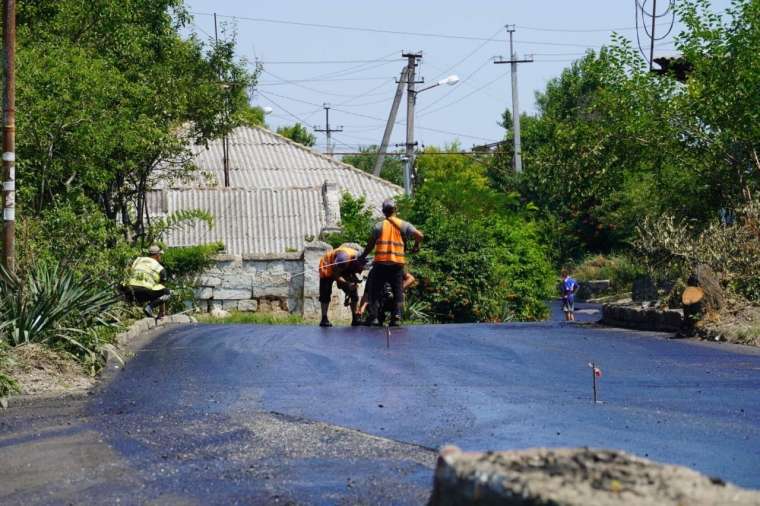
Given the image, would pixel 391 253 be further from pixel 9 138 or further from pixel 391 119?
pixel 391 119

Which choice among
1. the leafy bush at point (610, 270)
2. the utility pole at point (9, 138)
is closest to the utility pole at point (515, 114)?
the leafy bush at point (610, 270)

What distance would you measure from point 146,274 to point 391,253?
445 cm

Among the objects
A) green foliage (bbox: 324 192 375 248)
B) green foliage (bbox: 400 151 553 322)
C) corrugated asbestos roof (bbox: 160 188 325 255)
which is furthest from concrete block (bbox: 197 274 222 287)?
corrugated asbestos roof (bbox: 160 188 325 255)

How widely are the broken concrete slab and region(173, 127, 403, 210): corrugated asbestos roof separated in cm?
4103

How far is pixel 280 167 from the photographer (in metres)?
48.8

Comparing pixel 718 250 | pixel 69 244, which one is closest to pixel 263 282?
pixel 69 244

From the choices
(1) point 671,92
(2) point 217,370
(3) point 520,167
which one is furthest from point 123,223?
(3) point 520,167

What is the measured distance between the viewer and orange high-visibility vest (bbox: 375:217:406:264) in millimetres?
20781

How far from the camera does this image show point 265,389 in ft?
40.1

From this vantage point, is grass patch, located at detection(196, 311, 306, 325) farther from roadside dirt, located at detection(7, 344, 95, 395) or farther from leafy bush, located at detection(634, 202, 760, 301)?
roadside dirt, located at detection(7, 344, 95, 395)

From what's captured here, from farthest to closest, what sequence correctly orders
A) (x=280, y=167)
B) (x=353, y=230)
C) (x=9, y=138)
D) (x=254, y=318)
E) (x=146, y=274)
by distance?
1. (x=280, y=167)
2. (x=353, y=230)
3. (x=254, y=318)
4. (x=146, y=274)
5. (x=9, y=138)

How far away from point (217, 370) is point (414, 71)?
38.9 m

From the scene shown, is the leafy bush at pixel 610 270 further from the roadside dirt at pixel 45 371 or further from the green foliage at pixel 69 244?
the roadside dirt at pixel 45 371

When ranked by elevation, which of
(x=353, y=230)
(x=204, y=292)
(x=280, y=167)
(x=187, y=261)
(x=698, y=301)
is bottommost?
(x=204, y=292)
